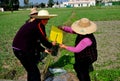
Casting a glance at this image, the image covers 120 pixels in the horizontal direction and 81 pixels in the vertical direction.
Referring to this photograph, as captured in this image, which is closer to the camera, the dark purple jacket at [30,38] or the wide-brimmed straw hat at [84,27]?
the wide-brimmed straw hat at [84,27]

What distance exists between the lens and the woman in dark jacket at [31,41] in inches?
262

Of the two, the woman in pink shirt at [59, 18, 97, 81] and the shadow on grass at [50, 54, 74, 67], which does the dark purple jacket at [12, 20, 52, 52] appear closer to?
the woman in pink shirt at [59, 18, 97, 81]

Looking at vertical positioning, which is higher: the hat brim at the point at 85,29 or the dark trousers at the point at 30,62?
the hat brim at the point at 85,29

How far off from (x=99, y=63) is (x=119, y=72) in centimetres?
171

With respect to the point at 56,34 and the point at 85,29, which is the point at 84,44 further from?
the point at 56,34

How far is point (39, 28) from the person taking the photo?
6.62 metres

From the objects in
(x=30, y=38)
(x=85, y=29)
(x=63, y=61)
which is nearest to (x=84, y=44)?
(x=85, y=29)

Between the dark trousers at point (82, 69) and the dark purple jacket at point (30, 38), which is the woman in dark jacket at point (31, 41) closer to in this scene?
the dark purple jacket at point (30, 38)

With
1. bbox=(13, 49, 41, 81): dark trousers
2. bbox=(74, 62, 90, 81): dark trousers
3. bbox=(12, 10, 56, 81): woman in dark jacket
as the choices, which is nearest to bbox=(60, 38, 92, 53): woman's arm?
bbox=(74, 62, 90, 81): dark trousers

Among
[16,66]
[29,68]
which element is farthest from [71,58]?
A: [29,68]

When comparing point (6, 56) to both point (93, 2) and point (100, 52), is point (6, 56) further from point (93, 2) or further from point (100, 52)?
point (93, 2)

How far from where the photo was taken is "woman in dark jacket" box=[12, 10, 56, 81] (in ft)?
21.9

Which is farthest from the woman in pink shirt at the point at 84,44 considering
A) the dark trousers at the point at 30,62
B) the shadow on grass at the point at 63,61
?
the shadow on grass at the point at 63,61

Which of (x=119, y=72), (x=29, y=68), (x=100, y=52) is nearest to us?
(x=29, y=68)
